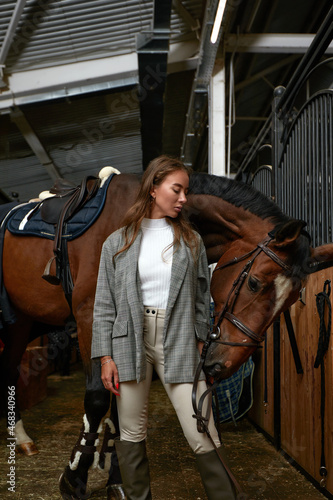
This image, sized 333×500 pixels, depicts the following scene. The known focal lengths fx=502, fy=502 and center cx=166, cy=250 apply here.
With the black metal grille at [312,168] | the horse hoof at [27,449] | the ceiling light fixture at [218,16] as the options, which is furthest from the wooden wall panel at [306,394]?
the ceiling light fixture at [218,16]

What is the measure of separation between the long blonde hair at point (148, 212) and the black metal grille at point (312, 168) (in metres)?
0.93

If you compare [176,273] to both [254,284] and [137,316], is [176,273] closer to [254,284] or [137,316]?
[137,316]

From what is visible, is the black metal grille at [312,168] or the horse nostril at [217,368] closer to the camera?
the horse nostril at [217,368]

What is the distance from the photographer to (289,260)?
2.10 meters

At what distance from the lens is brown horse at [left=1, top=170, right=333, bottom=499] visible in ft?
6.68

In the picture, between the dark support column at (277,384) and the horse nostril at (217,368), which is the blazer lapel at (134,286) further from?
the dark support column at (277,384)

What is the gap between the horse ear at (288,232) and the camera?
6.69 feet

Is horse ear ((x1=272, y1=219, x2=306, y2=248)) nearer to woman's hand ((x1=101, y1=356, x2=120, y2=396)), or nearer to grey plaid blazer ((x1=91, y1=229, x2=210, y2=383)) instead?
grey plaid blazer ((x1=91, y1=229, x2=210, y2=383))

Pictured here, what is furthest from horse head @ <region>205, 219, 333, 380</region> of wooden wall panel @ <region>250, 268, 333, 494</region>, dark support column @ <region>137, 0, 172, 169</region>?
dark support column @ <region>137, 0, 172, 169</region>

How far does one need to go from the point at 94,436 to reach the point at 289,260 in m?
1.26

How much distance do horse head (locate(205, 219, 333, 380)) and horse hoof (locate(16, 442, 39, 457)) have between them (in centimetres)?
198

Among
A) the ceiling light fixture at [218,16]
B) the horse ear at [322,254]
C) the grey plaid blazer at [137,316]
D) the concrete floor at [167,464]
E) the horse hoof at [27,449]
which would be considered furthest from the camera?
the ceiling light fixture at [218,16]

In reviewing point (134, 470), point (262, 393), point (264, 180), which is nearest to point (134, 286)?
point (134, 470)

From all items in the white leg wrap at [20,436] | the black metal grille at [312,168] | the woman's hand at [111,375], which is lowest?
the white leg wrap at [20,436]
